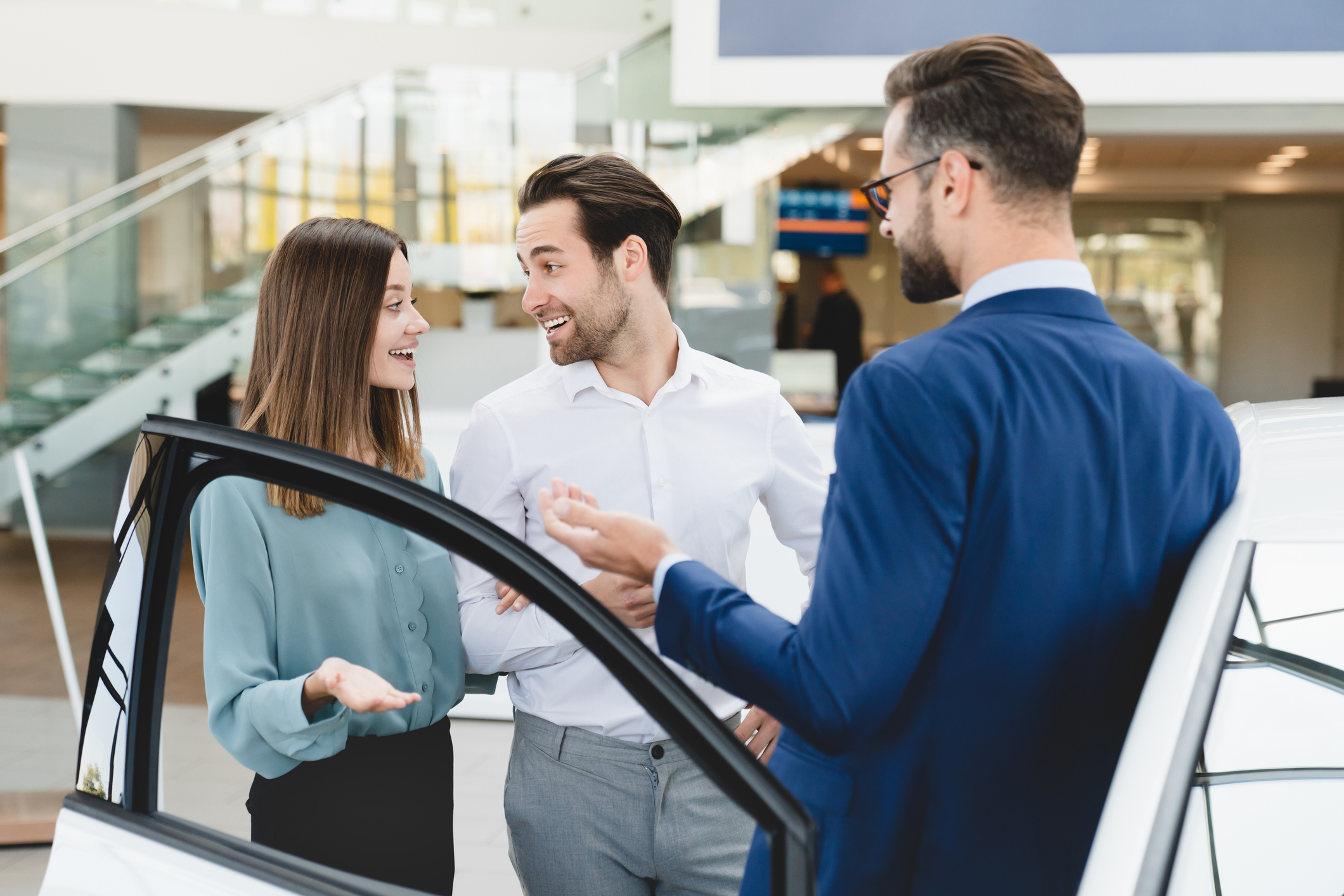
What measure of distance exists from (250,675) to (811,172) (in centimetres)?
1065

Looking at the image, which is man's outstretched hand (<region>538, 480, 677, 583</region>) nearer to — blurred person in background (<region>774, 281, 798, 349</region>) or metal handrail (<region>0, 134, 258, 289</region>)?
metal handrail (<region>0, 134, 258, 289</region>)

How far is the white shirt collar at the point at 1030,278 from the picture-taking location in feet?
3.06

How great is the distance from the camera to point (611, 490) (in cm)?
146

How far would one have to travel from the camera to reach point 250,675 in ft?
4.00

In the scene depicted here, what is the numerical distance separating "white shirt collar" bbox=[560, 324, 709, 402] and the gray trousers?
46 cm

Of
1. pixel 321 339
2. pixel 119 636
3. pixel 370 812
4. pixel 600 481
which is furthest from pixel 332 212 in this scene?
pixel 119 636

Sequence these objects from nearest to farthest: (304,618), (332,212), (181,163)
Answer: (304,618), (332,212), (181,163)

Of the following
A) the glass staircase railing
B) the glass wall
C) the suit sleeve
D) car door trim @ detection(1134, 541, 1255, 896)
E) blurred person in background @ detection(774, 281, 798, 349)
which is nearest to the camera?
car door trim @ detection(1134, 541, 1255, 896)

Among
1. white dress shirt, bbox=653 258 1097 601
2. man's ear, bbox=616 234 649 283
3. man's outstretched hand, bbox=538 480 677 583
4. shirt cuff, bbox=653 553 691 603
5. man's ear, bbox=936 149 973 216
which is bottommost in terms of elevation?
shirt cuff, bbox=653 553 691 603

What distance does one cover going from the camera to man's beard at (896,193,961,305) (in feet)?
3.21

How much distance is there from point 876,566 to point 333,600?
2.45 ft

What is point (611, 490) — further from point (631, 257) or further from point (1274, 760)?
point (1274, 760)

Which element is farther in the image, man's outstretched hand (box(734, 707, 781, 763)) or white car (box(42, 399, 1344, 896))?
man's outstretched hand (box(734, 707, 781, 763))

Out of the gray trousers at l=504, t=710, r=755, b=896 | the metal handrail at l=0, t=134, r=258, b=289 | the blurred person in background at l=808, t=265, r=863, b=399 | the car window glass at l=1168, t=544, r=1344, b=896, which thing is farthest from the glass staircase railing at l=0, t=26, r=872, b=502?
the car window glass at l=1168, t=544, r=1344, b=896
